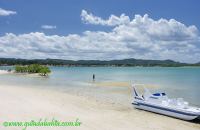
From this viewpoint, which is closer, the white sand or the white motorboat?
the white sand

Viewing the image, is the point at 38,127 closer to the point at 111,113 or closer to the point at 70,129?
the point at 70,129

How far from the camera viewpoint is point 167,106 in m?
17.4

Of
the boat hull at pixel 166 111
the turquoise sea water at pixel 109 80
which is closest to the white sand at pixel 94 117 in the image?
the boat hull at pixel 166 111

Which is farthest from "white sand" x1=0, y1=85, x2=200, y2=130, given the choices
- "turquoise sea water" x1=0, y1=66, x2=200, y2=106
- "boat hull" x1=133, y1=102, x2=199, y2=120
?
"turquoise sea water" x1=0, y1=66, x2=200, y2=106

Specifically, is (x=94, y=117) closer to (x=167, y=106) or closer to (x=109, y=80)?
(x=167, y=106)

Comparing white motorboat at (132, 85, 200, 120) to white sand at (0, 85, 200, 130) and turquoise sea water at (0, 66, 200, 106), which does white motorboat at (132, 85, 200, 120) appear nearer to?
white sand at (0, 85, 200, 130)

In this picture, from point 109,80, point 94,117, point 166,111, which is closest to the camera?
point 94,117

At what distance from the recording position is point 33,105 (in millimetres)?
18047

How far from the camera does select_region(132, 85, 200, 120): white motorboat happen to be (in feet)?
52.9

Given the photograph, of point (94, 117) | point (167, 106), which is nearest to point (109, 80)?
point (167, 106)

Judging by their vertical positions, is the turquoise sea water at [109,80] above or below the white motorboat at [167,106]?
below

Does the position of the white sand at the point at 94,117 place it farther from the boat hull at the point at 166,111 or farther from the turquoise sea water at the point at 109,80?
the turquoise sea water at the point at 109,80

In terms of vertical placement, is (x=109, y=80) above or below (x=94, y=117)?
below

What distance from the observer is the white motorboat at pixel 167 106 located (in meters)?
16.1
